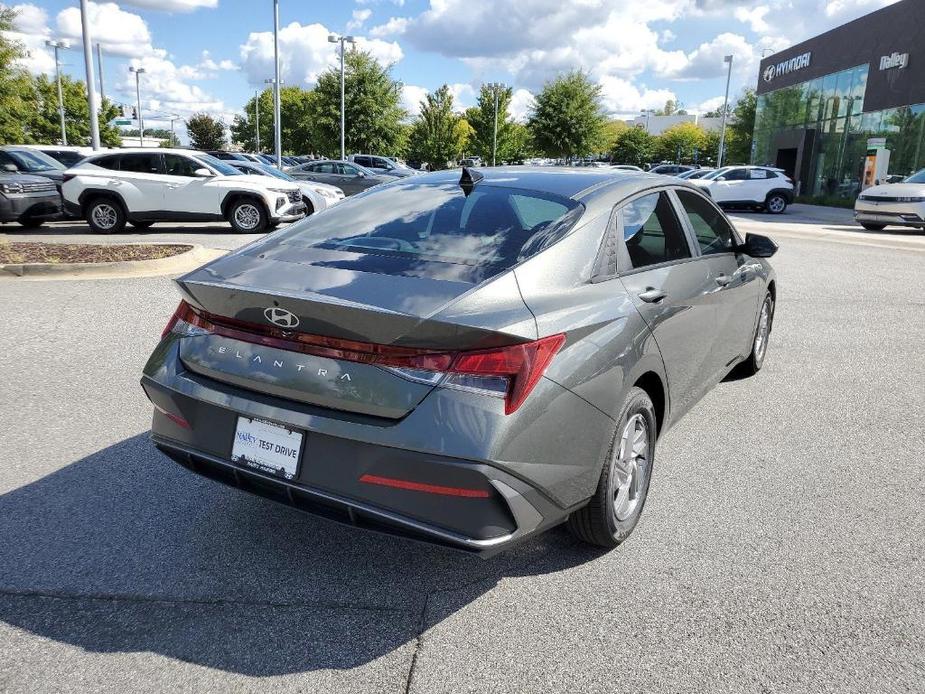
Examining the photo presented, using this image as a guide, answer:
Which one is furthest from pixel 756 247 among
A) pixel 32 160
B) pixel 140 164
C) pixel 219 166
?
pixel 32 160

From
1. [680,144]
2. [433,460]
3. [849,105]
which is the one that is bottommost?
[433,460]

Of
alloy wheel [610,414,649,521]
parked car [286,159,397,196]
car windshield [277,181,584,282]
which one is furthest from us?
parked car [286,159,397,196]

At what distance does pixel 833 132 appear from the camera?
3956 centimetres

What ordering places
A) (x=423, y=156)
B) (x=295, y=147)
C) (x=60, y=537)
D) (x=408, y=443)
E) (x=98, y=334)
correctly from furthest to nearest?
(x=295, y=147) → (x=423, y=156) → (x=98, y=334) → (x=60, y=537) → (x=408, y=443)

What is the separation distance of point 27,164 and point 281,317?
1560 cm

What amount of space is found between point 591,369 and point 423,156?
5883 centimetres

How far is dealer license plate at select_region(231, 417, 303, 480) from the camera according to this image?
2.66 meters

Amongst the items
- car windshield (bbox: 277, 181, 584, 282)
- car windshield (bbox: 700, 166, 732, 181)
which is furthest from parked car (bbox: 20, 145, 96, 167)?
Result: car windshield (bbox: 700, 166, 732, 181)

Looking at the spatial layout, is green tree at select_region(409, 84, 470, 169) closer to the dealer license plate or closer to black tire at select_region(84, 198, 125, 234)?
black tire at select_region(84, 198, 125, 234)

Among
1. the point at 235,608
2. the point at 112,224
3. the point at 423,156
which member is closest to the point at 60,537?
the point at 235,608

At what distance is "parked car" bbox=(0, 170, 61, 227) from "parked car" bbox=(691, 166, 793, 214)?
20940 mm

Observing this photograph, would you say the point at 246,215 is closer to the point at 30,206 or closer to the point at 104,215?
the point at 104,215

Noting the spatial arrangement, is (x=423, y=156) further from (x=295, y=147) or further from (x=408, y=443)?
(x=408, y=443)

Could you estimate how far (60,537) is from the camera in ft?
10.7
